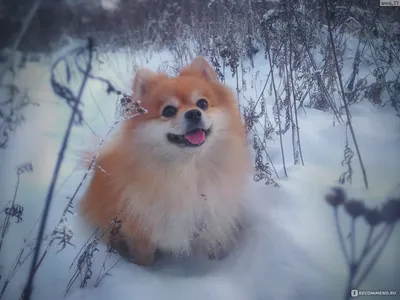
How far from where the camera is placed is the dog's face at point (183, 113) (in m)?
1.36

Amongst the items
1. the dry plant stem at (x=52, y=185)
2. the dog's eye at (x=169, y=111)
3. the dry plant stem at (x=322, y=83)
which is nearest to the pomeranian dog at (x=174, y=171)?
the dog's eye at (x=169, y=111)

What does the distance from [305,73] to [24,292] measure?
1227mm

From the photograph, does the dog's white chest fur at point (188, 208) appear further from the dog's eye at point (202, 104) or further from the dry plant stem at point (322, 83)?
the dry plant stem at point (322, 83)

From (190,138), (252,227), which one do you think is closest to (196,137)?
(190,138)

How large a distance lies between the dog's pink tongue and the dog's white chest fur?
0.39 feet

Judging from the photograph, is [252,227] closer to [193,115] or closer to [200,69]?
[193,115]

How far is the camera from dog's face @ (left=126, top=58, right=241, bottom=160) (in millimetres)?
1360

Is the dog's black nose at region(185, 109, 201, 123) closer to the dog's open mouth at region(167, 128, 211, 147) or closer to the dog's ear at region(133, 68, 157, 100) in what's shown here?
the dog's open mouth at region(167, 128, 211, 147)

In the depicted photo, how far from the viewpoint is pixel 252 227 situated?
1535mm

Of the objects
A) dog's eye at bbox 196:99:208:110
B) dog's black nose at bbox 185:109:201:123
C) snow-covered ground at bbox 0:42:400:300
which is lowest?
snow-covered ground at bbox 0:42:400:300

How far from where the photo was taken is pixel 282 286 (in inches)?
52.0

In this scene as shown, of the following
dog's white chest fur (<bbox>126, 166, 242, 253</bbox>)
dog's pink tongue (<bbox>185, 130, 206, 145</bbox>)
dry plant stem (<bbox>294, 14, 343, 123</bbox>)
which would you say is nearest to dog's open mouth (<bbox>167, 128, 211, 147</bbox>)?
dog's pink tongue (<bbox>185, 130, 206, 145</bbox>)

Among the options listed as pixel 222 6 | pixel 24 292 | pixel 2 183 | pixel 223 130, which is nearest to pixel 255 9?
pixel 222 6

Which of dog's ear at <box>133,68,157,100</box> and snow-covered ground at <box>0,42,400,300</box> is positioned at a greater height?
dog's ear at <box>133,68,157,100</box>
